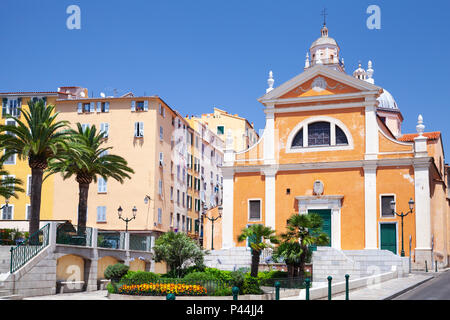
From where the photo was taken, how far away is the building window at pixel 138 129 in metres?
53.1

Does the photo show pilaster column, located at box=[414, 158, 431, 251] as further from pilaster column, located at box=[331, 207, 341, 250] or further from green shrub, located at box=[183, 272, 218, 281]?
green shrub, located at box=[183, 272, 218, 281]

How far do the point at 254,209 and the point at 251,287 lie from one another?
21.7 meters

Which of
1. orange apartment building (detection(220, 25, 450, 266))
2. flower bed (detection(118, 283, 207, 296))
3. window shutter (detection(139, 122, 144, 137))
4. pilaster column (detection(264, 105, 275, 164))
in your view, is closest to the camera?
flower bed (detection(118, 283, 207, 296))

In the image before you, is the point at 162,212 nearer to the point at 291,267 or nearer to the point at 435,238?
the point at 435,238

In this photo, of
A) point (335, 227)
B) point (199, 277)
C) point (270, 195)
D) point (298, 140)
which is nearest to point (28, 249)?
point (199, 277)

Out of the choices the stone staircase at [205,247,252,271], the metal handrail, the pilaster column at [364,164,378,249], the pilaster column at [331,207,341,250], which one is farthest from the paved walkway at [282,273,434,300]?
the pilaster column at [331,207,341,250]

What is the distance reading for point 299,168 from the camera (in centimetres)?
4397

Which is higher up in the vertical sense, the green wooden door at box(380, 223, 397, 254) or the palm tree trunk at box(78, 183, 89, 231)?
the palm tree trunk at box(78, 183, 89, 231)

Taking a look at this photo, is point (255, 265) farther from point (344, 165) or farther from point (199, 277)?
point (344, 165)

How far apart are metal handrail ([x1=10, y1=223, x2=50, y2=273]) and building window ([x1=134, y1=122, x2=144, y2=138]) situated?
1035 inches

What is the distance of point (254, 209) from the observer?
147ft

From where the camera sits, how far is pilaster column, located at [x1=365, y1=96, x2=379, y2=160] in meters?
42.3

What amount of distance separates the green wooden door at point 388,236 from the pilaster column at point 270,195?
7.86m

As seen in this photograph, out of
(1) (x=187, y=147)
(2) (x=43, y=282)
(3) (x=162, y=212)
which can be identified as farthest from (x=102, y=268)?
(1) (x=187, y=147)
